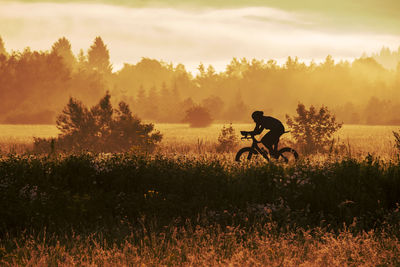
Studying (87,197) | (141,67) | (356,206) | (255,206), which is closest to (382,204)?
(356,206)

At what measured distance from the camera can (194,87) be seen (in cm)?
10269

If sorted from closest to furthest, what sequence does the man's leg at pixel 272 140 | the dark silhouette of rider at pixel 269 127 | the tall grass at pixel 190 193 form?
1. the tall grass at pixel 190 193
2. the dark silhouette of rider at pixel 269 127
3. the man's leg at pixel 272 140

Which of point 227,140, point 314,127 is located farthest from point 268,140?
point 227,140

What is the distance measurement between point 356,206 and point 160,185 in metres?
4.26

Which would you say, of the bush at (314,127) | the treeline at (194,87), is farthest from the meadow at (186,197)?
the treeline at (194,87)

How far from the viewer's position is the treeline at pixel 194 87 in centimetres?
6875

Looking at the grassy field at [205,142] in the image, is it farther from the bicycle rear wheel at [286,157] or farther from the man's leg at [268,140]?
the man's leg at [268,140]

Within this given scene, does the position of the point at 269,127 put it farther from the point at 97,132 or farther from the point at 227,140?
the point at 97,132

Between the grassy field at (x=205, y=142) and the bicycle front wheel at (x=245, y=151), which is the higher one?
the bicycle front wheel at (x=245, y=151)

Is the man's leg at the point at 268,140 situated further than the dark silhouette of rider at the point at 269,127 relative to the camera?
Yes

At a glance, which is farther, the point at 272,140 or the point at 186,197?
the point at 272,140

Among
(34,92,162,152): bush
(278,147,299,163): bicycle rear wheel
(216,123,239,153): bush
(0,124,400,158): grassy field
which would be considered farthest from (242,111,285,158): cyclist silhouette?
(216,123,239,153): bush

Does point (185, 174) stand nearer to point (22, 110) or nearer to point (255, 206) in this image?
point (255, 206)

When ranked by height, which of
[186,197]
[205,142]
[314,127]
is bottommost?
[186,197]
